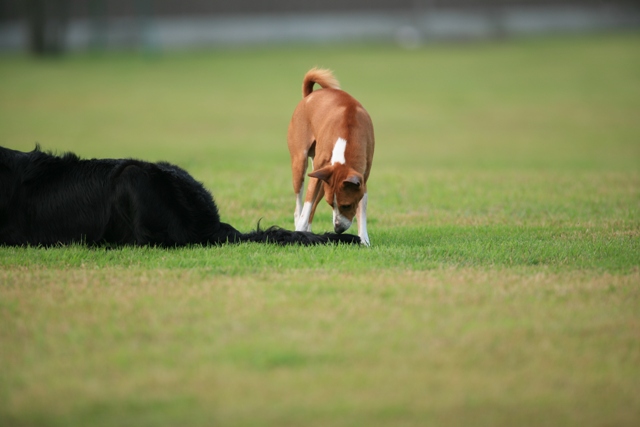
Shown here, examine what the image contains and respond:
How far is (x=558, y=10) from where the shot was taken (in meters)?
52.2

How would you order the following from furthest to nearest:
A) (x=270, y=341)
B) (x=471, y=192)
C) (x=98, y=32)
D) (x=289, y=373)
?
(x=98, y=32)
(x=471, y=192)
(x=270, y=341)
(x=289, y=373)

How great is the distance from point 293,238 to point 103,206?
1.65m

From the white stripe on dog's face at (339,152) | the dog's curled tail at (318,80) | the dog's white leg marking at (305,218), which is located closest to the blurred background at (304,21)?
the dog's curled tail at (318,80)

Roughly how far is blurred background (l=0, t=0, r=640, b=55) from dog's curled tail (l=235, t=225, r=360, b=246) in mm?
38505

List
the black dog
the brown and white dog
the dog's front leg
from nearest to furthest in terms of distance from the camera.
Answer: the black dog, the brown and white dog, the dog's front leg

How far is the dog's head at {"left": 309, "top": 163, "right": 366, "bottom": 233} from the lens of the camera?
23.1 ft

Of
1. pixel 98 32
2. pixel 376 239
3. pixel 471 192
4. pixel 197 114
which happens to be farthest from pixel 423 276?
pixel 98 32

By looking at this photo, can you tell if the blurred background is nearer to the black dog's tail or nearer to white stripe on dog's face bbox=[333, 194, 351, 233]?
the black dog's tail

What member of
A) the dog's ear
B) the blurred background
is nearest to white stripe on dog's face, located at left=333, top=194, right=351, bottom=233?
the dog's ear

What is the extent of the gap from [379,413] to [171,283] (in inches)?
96.0

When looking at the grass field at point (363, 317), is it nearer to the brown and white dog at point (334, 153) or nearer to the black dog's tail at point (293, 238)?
the black dog's tail at point (293, 238)

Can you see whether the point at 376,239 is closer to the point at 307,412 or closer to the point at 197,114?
the point at 307,412

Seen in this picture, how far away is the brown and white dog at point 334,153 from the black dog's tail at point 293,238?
4.6 inches

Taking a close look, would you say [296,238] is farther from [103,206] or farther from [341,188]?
[103,206]
